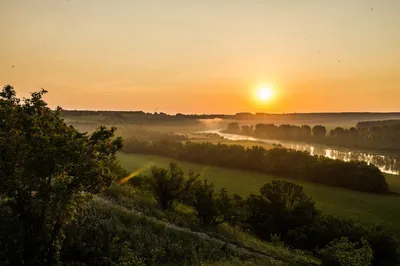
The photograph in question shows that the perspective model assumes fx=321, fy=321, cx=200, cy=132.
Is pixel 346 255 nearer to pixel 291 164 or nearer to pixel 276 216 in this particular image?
pixel 276 216

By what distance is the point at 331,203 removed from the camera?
85.5 meters

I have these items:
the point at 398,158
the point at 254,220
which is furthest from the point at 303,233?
the point at 398,158

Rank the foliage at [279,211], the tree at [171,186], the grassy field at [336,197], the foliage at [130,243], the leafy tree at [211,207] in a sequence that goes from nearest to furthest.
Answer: the foliage at [130,243] → the leafy tree at [211,207] → the tree at [171,186] → the foliage at [279,211] → the grassy field at [336,197]

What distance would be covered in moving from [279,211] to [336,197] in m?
43.0

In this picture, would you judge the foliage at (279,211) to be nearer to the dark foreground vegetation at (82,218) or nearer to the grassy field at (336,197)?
the dark foreground vegetation at (82,218)

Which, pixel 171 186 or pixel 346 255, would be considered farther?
pixel 171 186

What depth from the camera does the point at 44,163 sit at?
14.8 metres

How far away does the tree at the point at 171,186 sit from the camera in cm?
4522

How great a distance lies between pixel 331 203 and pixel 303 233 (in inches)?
1702

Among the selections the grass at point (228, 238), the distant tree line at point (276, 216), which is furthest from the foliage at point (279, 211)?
the grass at point (228, 238)

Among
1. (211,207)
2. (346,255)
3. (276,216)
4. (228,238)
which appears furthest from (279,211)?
(346,255)

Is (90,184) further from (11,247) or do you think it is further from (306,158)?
(306,158)

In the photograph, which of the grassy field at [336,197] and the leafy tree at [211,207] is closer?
the leafy tree at [211,207]

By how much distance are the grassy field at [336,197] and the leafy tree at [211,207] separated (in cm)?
3993
